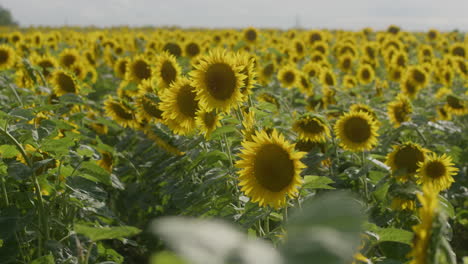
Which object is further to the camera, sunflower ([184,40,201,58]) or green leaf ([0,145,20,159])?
sunflower ([184,40,201,58])

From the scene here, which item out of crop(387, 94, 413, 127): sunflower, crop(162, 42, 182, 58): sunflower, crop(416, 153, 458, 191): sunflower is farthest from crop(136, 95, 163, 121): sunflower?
crop(162, 42, 182, 58): sunflower

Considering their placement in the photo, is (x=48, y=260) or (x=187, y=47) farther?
(x=187, y=47)

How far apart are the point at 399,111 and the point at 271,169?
2472 millimetres

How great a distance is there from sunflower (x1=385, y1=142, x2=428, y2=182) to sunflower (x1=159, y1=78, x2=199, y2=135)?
1138 millimetres

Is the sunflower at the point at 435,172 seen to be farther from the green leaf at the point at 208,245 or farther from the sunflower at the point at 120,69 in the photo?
the sunflower at the point at 120,69

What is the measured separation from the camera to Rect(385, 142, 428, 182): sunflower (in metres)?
2.85

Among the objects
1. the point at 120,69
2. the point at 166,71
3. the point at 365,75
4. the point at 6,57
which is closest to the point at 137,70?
the point at 166,71

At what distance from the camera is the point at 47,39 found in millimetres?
9820

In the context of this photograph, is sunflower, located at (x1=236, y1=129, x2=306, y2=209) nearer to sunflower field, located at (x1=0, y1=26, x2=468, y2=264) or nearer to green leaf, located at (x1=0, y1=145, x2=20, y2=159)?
sunflower field, located at (x1=0, y1=26, x2=468, y2=264)

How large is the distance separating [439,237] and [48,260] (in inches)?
56.3

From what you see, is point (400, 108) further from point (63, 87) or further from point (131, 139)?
point (63, 87)

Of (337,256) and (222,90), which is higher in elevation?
(337,256)

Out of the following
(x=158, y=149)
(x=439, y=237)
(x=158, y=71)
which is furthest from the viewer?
(x=158, y=149)

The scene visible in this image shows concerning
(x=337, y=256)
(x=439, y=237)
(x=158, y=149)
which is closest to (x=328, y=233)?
Result: (x=337, y=256)
